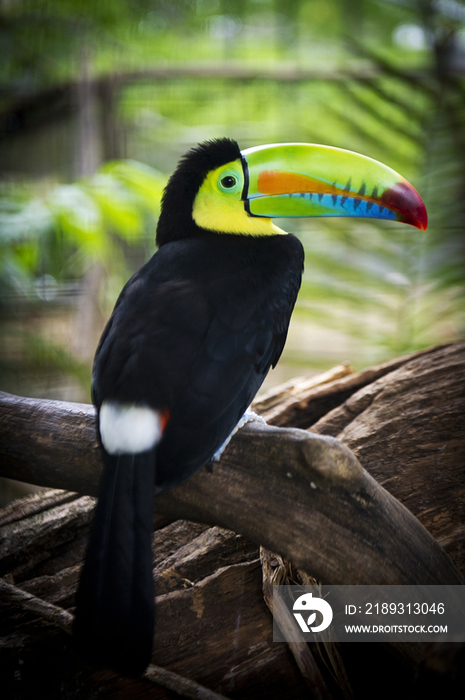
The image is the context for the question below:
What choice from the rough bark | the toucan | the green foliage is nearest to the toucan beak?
the toucan

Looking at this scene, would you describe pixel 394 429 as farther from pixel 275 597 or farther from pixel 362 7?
pixel 362 7

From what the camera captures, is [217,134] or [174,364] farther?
[217,134]

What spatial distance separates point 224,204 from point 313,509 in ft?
3.06

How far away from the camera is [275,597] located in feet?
4.09

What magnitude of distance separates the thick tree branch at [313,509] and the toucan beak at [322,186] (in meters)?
0.74

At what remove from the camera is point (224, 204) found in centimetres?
152

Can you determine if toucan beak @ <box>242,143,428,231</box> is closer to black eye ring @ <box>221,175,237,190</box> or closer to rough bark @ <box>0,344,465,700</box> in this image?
black eye ring @ <box>221,175,237,190</box>

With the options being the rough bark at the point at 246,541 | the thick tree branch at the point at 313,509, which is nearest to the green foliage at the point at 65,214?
the rough bark at the point at 246,541

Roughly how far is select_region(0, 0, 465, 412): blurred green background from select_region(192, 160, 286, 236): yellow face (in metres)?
0.96

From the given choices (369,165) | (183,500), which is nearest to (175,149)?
(369,165)

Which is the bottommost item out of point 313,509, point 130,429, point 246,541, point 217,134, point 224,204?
point 246,541

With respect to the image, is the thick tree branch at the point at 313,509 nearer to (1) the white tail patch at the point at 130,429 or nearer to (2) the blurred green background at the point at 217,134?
(1) the white tail patch at the point at 130,429

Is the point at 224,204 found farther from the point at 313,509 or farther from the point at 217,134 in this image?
the point at 217,134

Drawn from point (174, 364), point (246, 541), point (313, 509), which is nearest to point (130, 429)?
point (174, 364)
